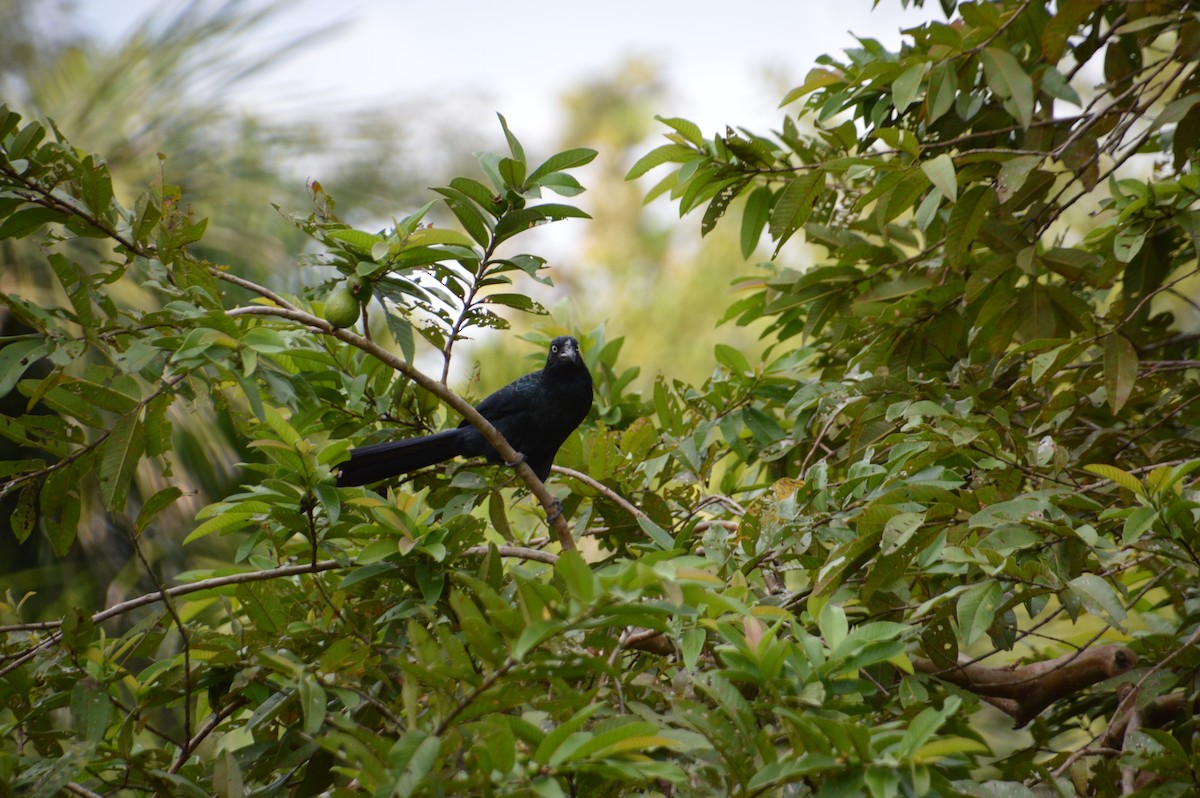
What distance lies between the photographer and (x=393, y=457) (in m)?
2.64

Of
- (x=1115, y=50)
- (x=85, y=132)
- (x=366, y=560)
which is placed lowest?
(x=366, y=560)

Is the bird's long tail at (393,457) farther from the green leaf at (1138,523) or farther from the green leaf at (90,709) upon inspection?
the green leaf at (1138,523)

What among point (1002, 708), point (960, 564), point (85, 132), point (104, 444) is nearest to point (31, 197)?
point (104, 444)

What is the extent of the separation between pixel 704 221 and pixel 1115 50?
4.48 feet

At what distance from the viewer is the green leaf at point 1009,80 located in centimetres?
227

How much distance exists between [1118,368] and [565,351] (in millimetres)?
1544

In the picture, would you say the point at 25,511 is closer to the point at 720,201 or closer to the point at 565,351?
the point at 565,351

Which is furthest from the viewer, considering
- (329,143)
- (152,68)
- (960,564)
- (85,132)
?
(329,143)

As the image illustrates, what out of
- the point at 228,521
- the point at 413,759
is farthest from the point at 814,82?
the point at 413,759

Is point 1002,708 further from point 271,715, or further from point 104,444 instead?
point 104,444

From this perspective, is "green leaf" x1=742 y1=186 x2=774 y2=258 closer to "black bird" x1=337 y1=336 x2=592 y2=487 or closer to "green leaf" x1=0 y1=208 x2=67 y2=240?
"black bird" x1=337 y1=336 x2=592 y2=487

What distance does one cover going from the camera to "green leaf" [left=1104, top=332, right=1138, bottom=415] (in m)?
2.31

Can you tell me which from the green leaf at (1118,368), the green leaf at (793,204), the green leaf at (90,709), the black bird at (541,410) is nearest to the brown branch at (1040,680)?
the green leaf at (1118,368)

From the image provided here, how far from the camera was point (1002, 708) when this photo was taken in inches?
103
